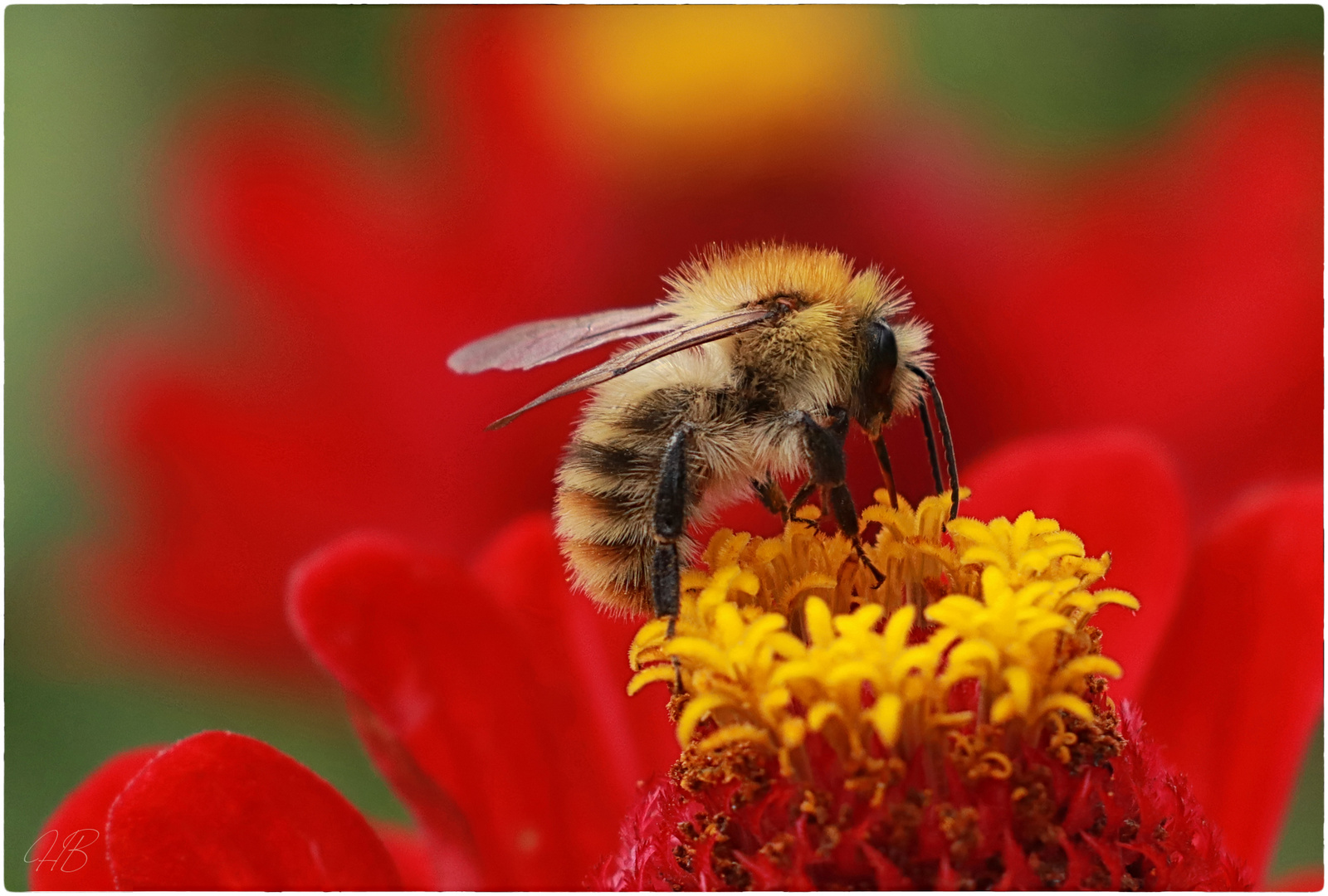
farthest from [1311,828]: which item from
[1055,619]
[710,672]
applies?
[710,672]

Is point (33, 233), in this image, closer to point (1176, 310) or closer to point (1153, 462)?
point (1153, 462)

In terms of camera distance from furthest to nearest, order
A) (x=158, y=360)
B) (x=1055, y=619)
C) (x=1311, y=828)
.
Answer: (x=158, y=360)
(x=1311, y=828)
(x=1055, y=619)

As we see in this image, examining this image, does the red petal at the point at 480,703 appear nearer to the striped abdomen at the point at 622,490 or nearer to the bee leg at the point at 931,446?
the striped abdomen at the point at 622,490

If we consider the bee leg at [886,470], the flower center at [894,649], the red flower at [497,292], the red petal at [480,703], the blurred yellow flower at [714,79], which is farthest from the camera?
the red flower at [497,292]

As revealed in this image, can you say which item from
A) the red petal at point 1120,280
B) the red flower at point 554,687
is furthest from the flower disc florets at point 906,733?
the red petal at point 1120,280

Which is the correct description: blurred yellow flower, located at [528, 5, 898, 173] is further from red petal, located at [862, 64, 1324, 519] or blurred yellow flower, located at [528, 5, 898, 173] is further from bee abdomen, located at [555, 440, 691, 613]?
bee abdomen, located at [555, 440, 691, 613]

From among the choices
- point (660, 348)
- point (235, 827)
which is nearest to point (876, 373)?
point (660, 348)
